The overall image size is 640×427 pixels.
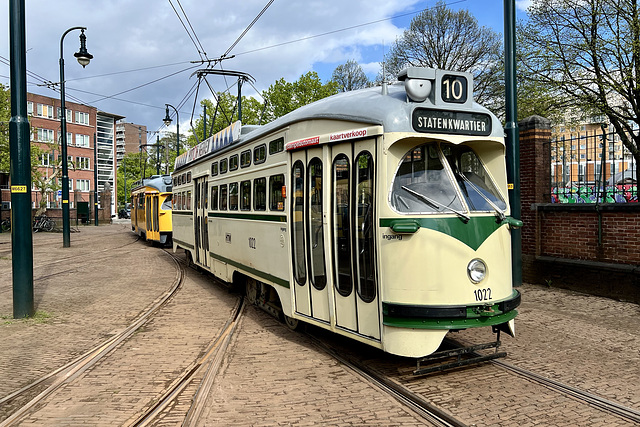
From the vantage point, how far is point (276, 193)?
6.87 metres

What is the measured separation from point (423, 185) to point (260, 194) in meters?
3.12

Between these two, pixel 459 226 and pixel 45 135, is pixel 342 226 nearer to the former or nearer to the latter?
pixel 459 226

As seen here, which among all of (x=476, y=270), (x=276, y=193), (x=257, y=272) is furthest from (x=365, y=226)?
(x=257, y=272)

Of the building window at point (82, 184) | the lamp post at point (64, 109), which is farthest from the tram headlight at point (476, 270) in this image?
the building window at point (82, 184)

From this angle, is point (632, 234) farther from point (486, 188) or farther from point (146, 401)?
point (146, 401)

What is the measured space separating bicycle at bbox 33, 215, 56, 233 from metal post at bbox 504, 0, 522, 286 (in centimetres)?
3197

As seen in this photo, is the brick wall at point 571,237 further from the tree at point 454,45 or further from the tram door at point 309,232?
the tree at point 454,45

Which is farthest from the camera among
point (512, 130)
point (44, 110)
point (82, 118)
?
point (82, 118)

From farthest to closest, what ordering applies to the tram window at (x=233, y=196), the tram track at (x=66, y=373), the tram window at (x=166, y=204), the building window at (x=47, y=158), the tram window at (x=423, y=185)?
the building window at (x=47, y=158), the tram window at (x=166, y=204), the tram window at (x=233, y=196), the tram window at (x=423, y=185), the tram track at (x=66, y=373)

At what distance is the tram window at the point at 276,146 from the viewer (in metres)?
6.76

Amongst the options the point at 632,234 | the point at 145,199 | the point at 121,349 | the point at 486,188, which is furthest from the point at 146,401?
the point at 145,199

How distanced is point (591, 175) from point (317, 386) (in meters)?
7.10

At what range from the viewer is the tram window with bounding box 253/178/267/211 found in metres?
7.29

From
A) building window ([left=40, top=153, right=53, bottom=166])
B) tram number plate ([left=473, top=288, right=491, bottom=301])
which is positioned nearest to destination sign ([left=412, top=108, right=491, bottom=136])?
tram number plate ([left=473, top=288, right=491, bottom=301])
